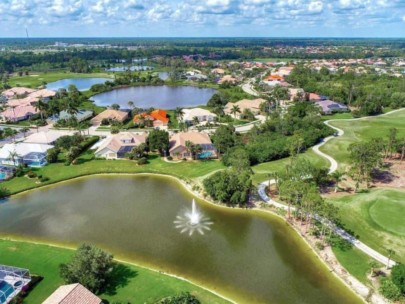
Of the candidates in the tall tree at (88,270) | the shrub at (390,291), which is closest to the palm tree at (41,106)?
the tall tree at (88,270)

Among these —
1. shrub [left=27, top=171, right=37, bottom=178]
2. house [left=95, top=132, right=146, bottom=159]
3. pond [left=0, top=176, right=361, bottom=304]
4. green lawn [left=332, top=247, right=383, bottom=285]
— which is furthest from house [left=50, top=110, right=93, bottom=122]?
green lawn [left=332, top=247, right=383, bottom=285]

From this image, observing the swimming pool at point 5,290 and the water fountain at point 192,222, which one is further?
the water fountain at point 192,222

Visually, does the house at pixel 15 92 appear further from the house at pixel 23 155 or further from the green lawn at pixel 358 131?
the green lawn at pixel 358 131

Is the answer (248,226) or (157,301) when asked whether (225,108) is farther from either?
(157,301)

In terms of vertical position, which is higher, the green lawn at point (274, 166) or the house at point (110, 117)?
the house at point (110, 117)

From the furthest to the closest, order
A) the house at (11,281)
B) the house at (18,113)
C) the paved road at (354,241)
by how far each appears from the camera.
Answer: the house at (18,113)
the paved road at (354,241)
the house at (11,281)

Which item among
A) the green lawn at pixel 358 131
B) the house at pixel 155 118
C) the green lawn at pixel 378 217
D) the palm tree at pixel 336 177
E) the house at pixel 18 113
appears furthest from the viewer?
the house at pixel 18 113

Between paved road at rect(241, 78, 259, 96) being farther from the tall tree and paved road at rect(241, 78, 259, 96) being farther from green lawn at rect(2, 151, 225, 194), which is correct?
the tall tree

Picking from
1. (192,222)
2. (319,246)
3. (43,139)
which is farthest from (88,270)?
(43,139)
